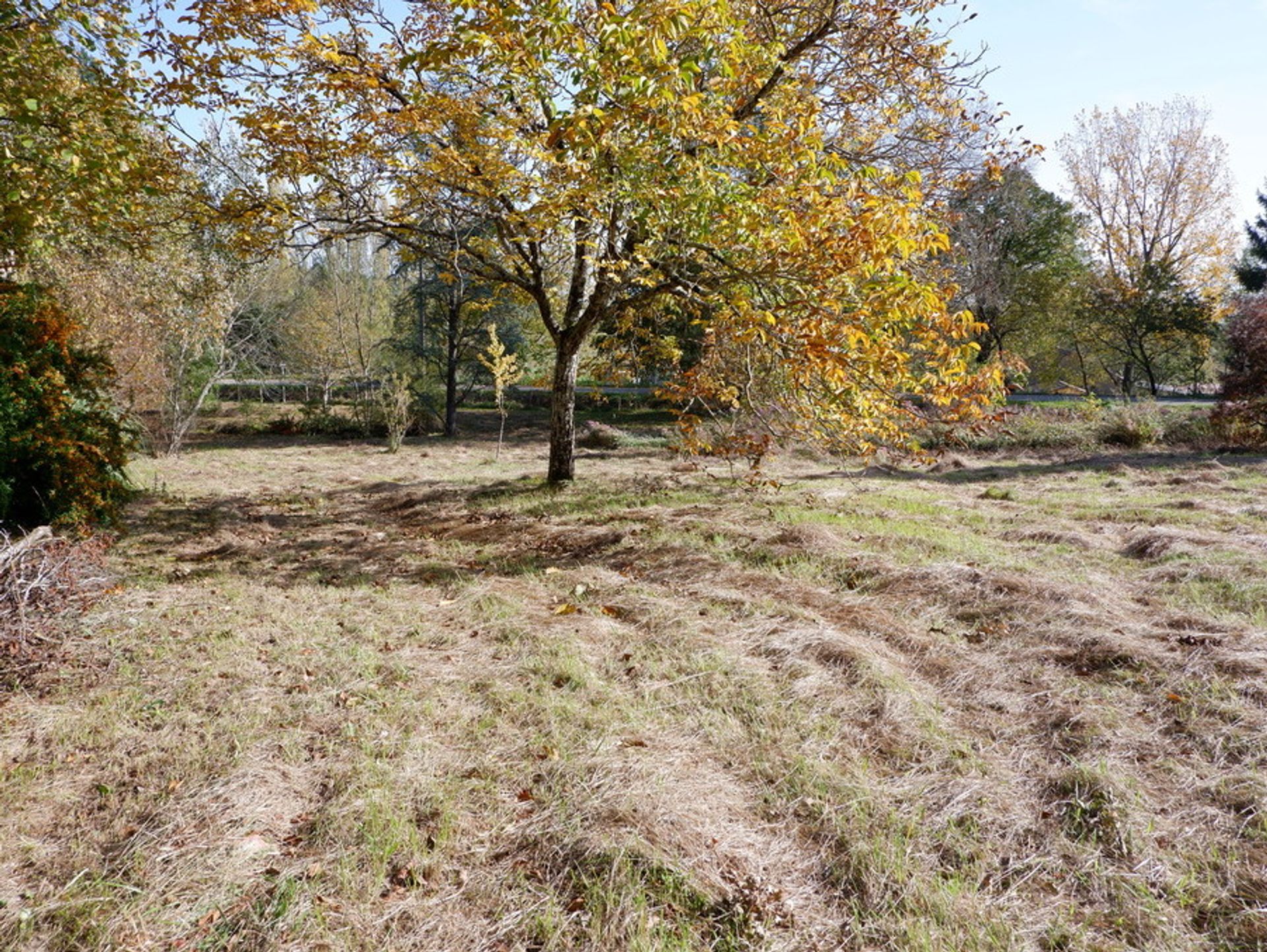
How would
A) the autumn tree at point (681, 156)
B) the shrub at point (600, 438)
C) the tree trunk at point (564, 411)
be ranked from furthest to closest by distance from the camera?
the shrub at point (600, 438)
the tree trunk at point (564, 411)
the autumn tree at point (681, 156)

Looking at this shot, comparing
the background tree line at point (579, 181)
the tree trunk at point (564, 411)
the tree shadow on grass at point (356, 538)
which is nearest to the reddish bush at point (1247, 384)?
the background tree line at point (579, 181)

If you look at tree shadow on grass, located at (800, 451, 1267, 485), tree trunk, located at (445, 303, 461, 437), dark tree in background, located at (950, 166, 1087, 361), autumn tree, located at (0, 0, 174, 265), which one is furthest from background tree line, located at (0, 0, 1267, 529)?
dark tree in background, located at (950, 166, 1087, 361)

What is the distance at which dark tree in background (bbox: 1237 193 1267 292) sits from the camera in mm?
25438

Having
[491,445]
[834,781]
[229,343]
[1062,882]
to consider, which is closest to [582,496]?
[834,781]

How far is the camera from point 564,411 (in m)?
9.67

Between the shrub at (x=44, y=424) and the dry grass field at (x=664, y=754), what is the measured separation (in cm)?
101

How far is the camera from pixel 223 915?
1.97 meters

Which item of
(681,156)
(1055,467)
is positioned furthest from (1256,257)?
(681,156)

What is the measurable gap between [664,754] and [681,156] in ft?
16.6

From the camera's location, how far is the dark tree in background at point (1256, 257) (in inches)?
Result: 1001

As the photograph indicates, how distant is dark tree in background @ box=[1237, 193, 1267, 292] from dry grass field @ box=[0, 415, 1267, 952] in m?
29.0

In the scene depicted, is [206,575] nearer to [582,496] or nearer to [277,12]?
[582,496]

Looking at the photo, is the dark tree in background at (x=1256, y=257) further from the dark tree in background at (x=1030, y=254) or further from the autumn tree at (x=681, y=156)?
the autumn tree at (x=681, y=156)

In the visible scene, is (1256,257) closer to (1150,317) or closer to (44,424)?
(1150,317)
